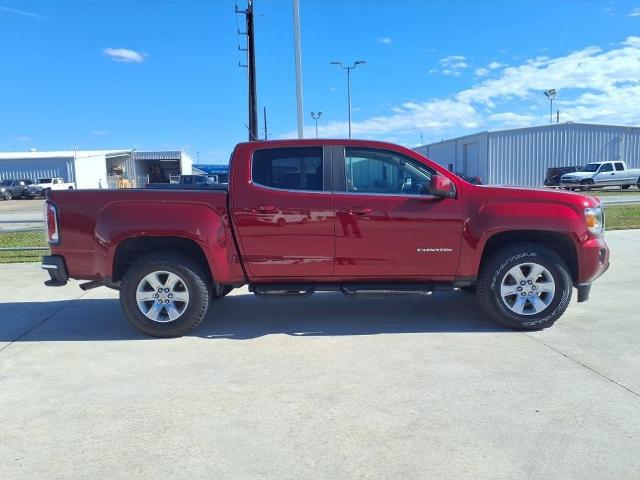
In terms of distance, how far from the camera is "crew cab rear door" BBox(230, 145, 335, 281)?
193 inches

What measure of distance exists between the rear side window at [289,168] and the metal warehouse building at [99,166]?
135ft

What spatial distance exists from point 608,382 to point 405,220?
2133mm

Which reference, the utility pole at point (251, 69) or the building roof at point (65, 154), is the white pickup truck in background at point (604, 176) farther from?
the building roof at point (65, 154)

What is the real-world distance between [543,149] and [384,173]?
132ft

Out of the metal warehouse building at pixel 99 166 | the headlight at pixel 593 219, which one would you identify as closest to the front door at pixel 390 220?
the headlight at pixel 593 219

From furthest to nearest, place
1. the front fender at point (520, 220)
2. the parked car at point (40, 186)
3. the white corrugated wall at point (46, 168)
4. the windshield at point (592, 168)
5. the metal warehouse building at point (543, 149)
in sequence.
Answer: the white corrugated wall at point (46, 168), the parked car at point (40, 186), the metal warehouse building at point (543, 149), the windshield at point (592, 168), the front fender at point (520, 220)

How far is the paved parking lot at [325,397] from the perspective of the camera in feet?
9.27

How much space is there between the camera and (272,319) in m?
5.66

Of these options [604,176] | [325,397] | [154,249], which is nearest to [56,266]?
[154,249]

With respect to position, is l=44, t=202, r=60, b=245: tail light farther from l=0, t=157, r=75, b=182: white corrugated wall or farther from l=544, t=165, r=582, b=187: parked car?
l=0, t=157, r=75, b=182: white corrugated wall

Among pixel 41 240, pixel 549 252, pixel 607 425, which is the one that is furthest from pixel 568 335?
pixel 41 240

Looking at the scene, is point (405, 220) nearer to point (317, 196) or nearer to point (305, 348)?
point (317, 196)

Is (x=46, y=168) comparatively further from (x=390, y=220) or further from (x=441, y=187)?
(x=441, y=187)

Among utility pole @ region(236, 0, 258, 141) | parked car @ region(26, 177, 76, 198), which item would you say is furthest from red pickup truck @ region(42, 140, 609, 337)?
parked car @ region(26, 177, 76, 198)
